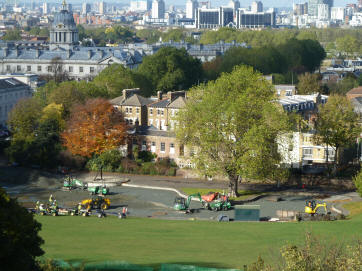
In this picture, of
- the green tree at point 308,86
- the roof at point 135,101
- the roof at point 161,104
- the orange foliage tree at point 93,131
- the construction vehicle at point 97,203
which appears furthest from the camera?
the green tree at point 308,86

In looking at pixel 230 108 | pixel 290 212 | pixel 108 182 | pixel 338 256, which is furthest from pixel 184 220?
pixel 338 256

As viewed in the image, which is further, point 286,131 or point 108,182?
point 108,182

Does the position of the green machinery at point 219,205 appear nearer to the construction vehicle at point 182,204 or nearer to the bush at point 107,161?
the construction vehicle at point 182,204

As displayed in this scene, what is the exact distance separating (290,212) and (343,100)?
71.3 ft

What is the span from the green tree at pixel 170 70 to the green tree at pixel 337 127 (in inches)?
1815

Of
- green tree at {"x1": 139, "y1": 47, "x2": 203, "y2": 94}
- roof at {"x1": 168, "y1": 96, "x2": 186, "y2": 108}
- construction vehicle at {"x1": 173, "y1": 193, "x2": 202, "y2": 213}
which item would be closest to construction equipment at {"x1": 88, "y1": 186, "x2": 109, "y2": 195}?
construction vehicle at {"x1": 173, "y1": 193, "x2": 202, "y2": 213}

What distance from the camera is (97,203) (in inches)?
2267

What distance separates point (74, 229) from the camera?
150 ft

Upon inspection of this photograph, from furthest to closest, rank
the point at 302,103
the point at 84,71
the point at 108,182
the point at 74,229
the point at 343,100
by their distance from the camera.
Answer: the point at 84,71 < the point at 302,103 < the point at 343,100 < the point at 108,182 < the point at 74,229

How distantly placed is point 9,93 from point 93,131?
107 feet

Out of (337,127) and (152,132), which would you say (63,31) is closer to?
(152,132)

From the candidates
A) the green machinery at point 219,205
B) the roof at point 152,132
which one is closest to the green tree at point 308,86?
the roof at point 152,132

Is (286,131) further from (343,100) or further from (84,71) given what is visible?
(84,71)

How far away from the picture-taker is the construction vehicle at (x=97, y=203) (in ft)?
187
